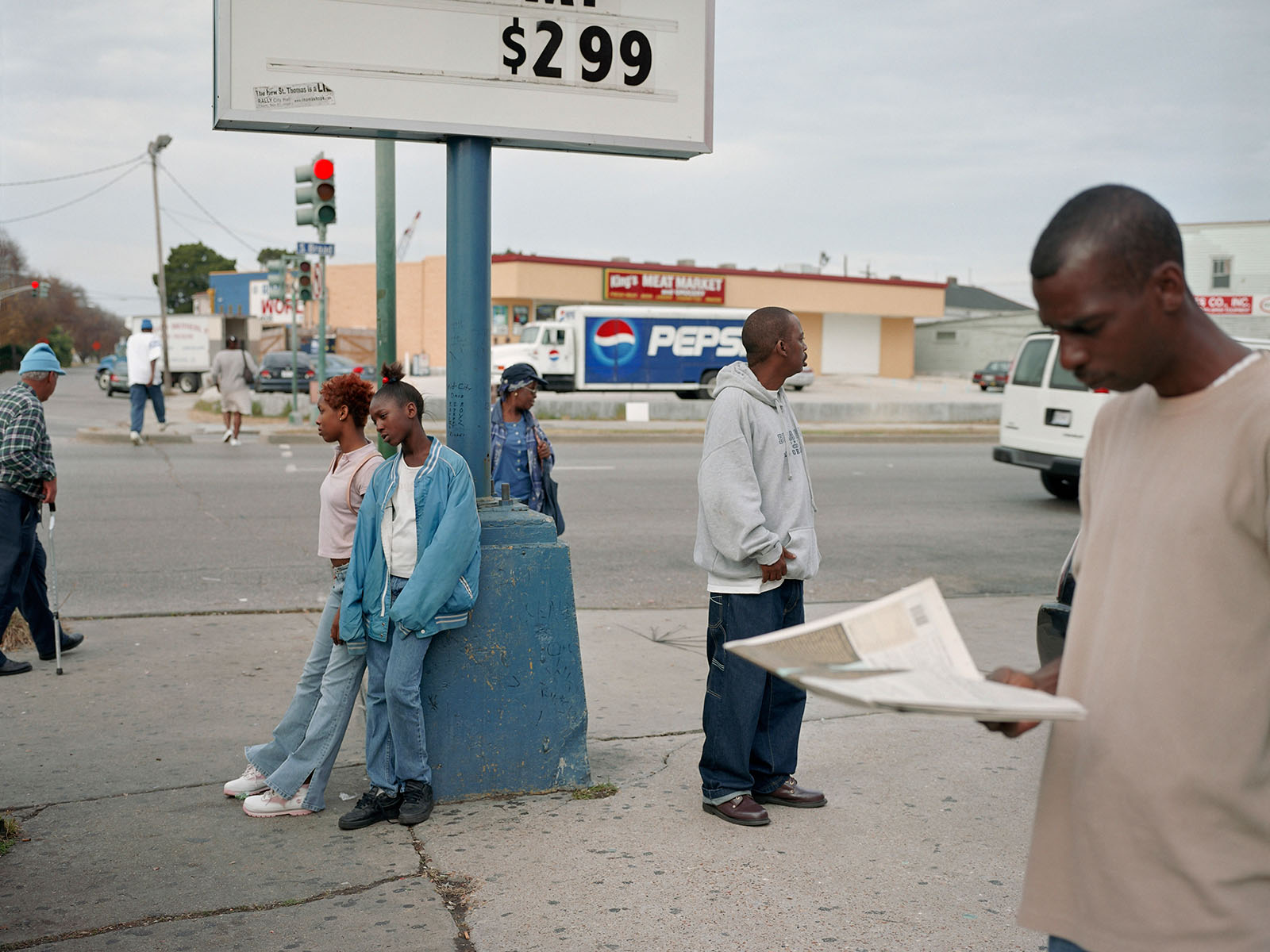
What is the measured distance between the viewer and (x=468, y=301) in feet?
16.6

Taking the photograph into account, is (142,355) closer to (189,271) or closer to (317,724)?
(317,724)

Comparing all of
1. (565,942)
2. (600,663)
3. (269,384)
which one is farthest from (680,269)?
(565,942)

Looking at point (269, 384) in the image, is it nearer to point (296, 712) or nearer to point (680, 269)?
point (680, 269)

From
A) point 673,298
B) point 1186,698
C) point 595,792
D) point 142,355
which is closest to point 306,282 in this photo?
point 142,355

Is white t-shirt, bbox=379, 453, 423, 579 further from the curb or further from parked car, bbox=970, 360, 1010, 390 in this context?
parked car, bbox=970, 360, 1010, 390

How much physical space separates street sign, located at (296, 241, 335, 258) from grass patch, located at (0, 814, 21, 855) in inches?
504

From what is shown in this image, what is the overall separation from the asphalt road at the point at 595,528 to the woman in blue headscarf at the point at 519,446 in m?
1.58

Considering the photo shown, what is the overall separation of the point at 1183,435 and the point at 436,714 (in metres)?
3.40

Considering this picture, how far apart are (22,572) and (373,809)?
10.6ft

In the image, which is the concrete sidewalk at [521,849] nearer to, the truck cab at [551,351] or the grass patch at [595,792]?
the grass patch at [595,792]

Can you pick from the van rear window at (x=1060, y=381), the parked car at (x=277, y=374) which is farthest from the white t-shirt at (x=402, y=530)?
the parked car at (x=277, y=374)

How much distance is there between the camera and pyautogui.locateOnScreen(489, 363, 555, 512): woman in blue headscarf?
7.40 meters

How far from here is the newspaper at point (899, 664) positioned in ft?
5.59

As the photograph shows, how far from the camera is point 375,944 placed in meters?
A: 3.55
